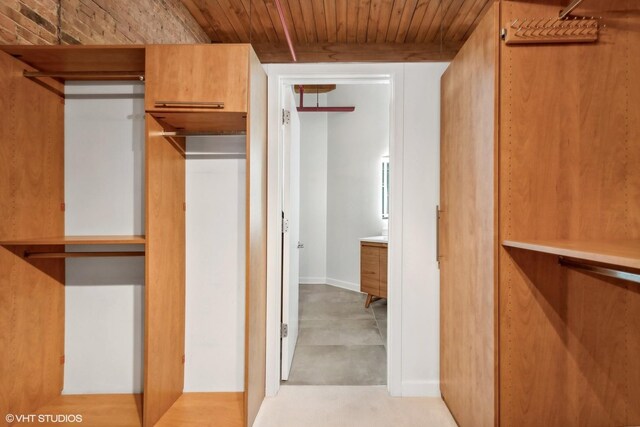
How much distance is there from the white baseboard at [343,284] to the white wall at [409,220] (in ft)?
8.77

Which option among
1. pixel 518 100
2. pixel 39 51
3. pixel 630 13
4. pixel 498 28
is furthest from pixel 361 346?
pixel 39 51

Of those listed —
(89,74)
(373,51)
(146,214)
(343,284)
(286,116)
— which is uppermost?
(373,51)

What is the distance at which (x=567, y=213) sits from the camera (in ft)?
4.70

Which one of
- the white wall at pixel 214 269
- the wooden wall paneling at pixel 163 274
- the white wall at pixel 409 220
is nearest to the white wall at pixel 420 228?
the white wall at pixel 409 220

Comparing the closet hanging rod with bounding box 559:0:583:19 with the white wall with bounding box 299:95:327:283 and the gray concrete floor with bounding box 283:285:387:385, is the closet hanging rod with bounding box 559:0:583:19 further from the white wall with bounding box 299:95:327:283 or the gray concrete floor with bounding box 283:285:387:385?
the white wall with bounding box 299:95:327:283

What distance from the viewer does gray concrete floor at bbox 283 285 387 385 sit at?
2.55 m

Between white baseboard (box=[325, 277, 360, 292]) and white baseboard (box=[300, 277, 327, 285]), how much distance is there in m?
0.07

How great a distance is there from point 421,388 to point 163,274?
190cm

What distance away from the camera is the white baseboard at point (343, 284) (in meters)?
4.98

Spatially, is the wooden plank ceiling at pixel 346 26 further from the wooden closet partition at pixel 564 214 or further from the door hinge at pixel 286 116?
the wooden closet partition at pixel 564 214

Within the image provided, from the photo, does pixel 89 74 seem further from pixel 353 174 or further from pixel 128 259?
pixel 353 174

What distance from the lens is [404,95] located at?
2287mm

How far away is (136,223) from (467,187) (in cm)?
207

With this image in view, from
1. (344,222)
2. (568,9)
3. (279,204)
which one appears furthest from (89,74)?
(344,222)
